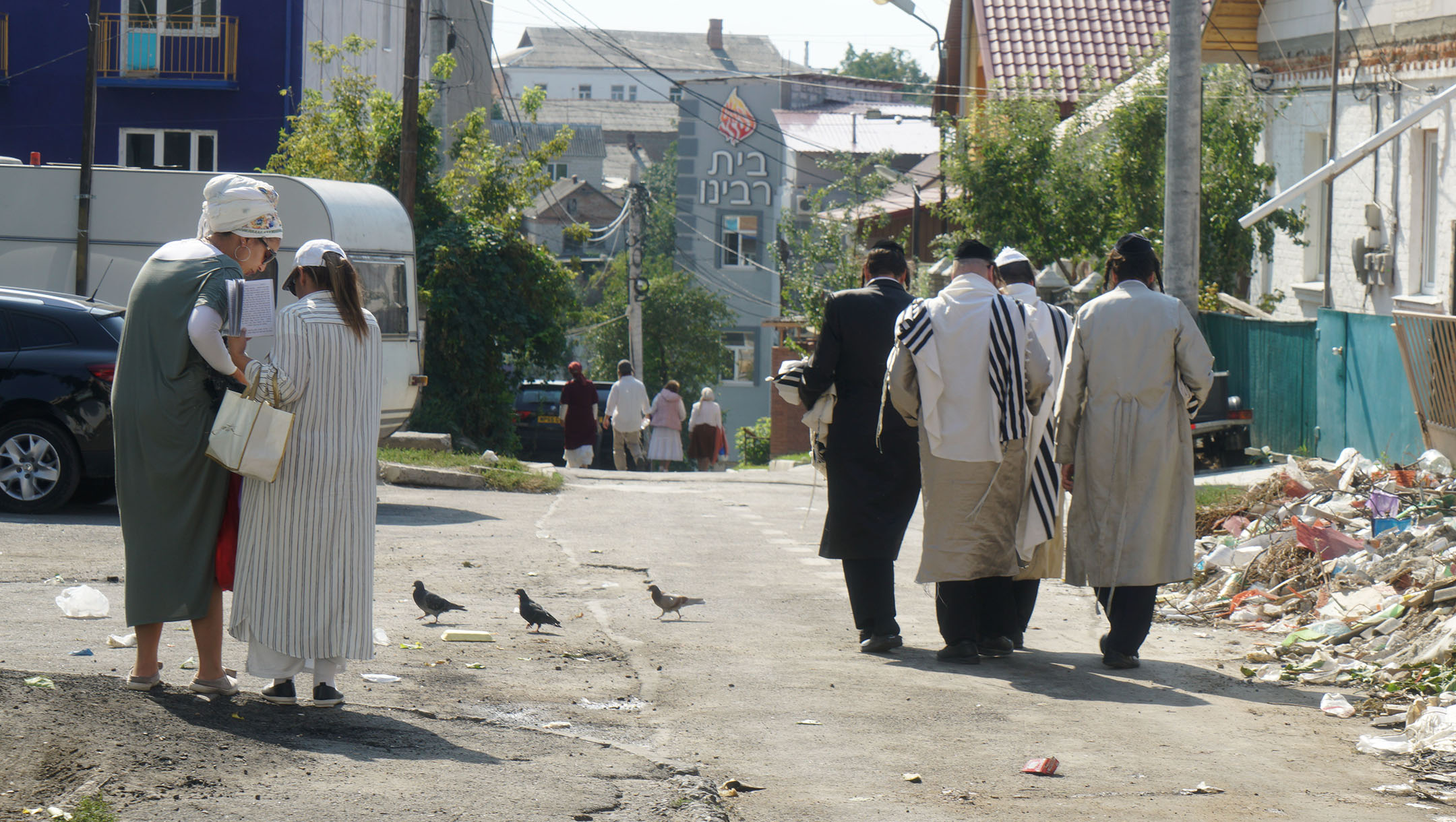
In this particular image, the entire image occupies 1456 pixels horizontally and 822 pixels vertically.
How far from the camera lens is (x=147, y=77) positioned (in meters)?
28.0

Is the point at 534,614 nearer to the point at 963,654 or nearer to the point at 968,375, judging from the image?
the point at 963,654

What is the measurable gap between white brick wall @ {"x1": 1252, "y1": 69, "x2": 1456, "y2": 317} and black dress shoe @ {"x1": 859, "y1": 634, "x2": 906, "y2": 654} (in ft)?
33.0

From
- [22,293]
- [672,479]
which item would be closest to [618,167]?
[672,479]

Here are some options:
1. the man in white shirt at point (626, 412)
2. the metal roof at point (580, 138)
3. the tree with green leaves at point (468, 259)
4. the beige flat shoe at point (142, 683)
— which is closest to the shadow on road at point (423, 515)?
the beige flat shoe at point (142, 683)

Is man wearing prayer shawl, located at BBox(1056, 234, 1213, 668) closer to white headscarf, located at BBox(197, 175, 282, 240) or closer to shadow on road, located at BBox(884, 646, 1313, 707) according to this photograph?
shadow on road, located at BBox(884, 646, 1313, 707)

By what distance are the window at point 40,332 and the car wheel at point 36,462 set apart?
0.61 m

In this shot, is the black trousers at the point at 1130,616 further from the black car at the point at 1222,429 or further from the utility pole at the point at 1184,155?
the black car at the point at 1222,429

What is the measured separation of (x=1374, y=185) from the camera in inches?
641

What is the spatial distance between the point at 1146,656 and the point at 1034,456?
1.22 meters

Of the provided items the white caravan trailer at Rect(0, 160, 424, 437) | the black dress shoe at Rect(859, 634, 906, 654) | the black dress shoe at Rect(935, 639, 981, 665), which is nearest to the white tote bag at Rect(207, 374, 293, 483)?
the black dress shoe at Rect(859, 634, 906, 654)

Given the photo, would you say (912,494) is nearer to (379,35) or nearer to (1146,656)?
(1146,656)

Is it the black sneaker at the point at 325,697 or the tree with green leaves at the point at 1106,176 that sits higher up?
the tree with green leaves at the point at 1106,176

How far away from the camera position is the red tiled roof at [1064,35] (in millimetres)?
28297

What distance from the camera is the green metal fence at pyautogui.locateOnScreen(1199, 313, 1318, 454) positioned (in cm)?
1600
